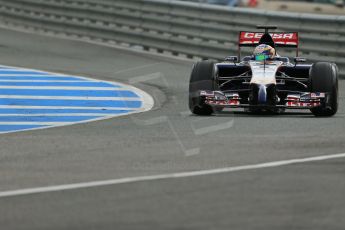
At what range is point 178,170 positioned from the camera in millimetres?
10672

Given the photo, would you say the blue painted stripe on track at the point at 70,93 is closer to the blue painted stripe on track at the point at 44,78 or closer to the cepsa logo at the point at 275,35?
the blue painted stripe on track at the point at 44,78

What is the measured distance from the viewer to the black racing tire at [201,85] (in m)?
16.0

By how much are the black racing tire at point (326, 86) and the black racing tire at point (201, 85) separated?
4.26ft

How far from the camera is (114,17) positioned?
29.8 metres

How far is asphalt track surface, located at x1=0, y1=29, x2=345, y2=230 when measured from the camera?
27.0ft

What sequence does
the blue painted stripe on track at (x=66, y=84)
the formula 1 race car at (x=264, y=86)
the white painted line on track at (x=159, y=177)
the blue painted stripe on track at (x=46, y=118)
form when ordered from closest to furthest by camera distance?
the white painted line on track at (x=159, y=177), the blue painted stripe on track at (x=46, y=118), the formula 1 race car at (x=264, y=86), the blue painted stripe on track at (x=66, y=84)

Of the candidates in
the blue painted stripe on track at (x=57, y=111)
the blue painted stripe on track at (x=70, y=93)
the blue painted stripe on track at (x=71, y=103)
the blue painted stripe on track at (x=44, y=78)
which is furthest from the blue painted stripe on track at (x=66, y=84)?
the blue painted stripe on track at (x=57, y=111)

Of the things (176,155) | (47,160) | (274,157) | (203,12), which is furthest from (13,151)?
(203,12)

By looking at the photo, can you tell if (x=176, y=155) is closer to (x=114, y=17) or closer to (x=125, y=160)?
(x=125, y=160)

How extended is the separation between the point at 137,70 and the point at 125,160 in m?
13.1

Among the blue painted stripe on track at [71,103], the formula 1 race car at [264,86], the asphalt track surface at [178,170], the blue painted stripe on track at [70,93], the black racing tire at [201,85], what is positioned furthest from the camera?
the blue painted stripe on track at [70,93]

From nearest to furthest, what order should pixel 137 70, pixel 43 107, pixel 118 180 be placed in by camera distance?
pixel 118 180 → pixel 43 107 → pixel 137 70

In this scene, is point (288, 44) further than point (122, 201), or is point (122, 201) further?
point (288, 44)

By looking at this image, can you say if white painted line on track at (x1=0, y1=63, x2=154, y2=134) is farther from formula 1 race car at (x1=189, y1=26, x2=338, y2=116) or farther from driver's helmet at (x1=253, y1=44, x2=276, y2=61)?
driver's helmet at (x1=253, y1=44, x2=276, y2=61)
